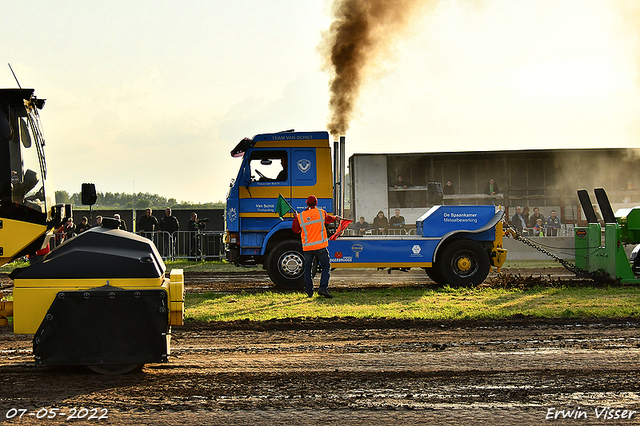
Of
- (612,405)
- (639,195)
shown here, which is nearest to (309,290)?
(612,405)

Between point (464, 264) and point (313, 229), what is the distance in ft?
10.9

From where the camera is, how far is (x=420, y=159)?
894 inches

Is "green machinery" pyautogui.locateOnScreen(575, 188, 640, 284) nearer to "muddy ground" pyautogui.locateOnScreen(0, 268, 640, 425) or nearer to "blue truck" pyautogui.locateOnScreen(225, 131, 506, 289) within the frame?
"blue truck" pyautogui.locateOnScreen(225, 131, 506, 289)

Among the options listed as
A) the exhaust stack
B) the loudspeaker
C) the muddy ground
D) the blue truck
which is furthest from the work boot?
the loudspeaker

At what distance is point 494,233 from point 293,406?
868cm

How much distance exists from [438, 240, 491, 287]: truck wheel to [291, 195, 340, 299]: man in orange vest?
102 inches

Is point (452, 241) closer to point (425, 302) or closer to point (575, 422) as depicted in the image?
point (425, 302)

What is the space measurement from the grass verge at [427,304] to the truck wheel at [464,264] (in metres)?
0.39

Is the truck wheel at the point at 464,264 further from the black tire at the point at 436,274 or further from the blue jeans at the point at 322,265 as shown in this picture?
the blue jeans at the point at 322,265

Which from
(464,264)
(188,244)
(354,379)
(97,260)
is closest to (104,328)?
(97,260)

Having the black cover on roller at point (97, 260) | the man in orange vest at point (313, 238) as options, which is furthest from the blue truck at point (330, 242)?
the black cover on roller at point (97, 260)

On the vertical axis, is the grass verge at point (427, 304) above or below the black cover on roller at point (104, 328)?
below

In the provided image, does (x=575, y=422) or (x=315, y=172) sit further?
(x=315, y=172)

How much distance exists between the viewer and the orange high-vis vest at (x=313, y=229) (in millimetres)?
10781
